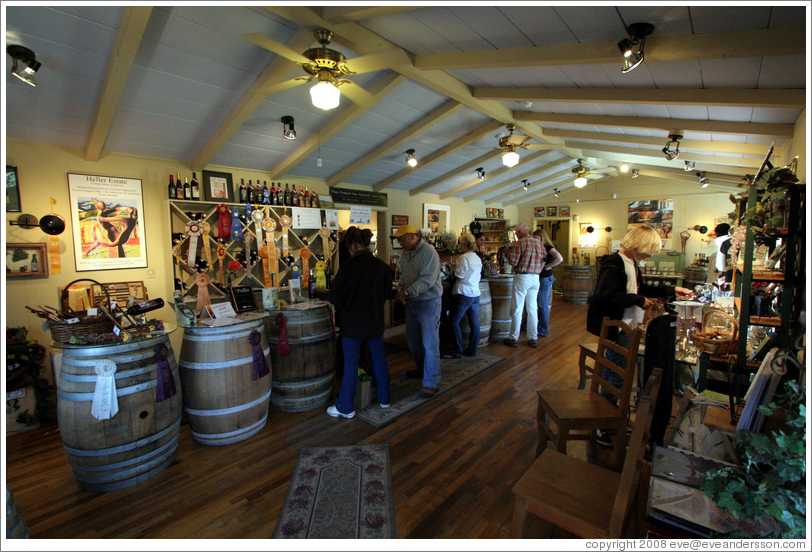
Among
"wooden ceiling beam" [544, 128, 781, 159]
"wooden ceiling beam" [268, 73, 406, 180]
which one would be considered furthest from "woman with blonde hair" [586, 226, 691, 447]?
"wooden ceiling beam" [544, 128, 781, 159]

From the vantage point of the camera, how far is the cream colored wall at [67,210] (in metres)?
3.57

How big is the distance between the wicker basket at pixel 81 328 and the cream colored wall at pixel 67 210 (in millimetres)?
1609

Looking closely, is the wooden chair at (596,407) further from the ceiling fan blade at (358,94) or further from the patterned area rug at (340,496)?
the ceiling fan blade at (358,94)

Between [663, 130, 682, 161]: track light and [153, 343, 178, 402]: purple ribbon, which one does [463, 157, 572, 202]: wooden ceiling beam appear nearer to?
[663, 130, 682, 161]: track light

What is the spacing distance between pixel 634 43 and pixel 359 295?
8.73 feet

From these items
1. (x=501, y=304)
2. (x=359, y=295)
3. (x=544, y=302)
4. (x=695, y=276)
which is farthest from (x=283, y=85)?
(x=695, y=276)

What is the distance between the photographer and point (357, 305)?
128 inches

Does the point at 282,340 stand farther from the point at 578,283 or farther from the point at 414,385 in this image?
the point at 578,283

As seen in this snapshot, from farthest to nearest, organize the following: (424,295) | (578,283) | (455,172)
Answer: (578,283) → (455,172) → (424,295)

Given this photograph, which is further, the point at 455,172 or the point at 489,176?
the point at 489,176

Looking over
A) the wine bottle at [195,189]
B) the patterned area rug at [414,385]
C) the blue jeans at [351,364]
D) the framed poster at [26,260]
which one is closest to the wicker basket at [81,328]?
the framed poster at [26,260]

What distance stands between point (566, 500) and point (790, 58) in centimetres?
314

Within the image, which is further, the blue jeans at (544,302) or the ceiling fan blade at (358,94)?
the blue jeans at (544,302)

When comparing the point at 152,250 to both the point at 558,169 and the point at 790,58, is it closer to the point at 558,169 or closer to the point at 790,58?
the point at 790,58
